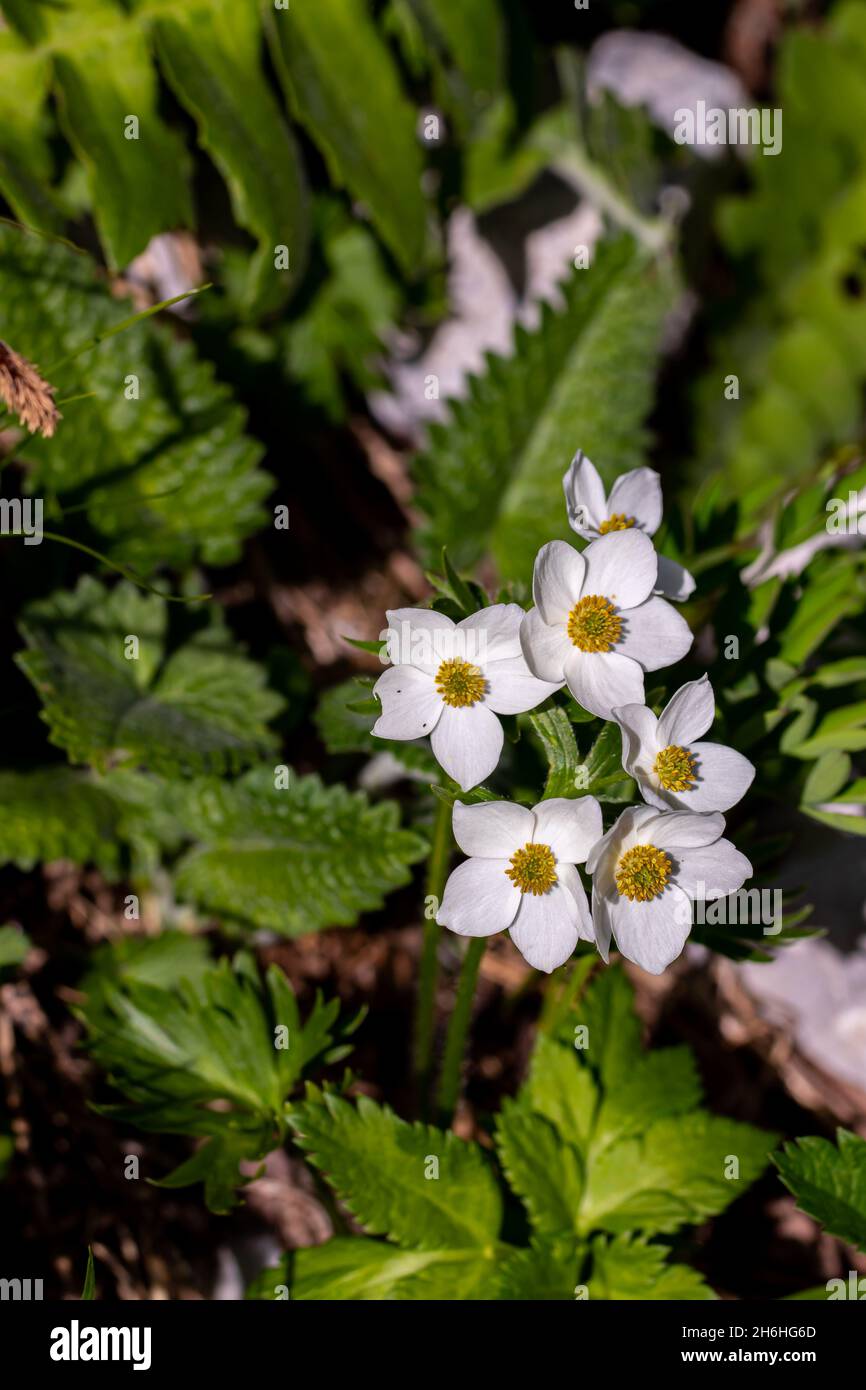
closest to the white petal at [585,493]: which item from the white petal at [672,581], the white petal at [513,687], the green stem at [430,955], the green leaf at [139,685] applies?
the white petal at [672,581]

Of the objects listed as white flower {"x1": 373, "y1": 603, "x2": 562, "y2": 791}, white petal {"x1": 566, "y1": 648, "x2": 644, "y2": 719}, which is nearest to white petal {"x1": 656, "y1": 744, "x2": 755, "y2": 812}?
white petal {"x1": 566, "y1": 648, "x2": 644, "y2": 719}

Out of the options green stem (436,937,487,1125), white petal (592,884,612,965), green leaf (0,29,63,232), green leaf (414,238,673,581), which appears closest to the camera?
white petal (592,884,612,965)

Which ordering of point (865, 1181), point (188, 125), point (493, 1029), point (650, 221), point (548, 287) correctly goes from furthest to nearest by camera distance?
1. point (548, 287)
2. point (650, 221)
3. point (188, 125)
4. point (493, 1029)
5. point (865, 1181)

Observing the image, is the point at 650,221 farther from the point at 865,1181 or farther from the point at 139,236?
the point at 865,1181

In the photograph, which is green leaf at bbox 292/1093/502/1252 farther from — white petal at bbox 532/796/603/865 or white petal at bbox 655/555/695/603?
white petal at bbox 655/555/695/603

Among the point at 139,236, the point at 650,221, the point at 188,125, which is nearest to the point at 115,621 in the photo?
the point at 139,236
